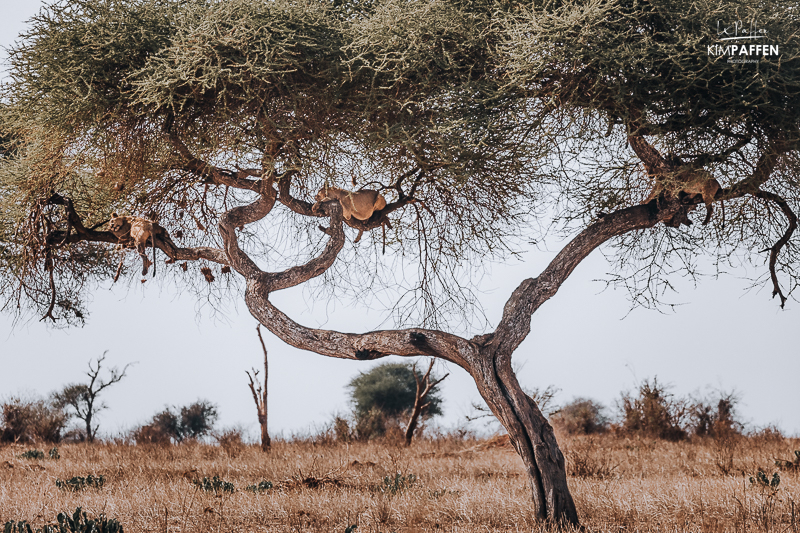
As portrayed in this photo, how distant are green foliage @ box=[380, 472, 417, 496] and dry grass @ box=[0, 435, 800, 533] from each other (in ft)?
0.07

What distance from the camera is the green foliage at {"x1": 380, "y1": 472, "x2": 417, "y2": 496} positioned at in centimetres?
706

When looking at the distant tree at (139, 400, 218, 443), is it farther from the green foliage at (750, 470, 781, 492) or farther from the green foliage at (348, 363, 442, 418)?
the green foliage at (750, 470, 781, 492)

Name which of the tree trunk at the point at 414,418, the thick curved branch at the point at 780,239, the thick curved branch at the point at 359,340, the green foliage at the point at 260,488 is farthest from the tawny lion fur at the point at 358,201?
the tree trunk at the point at 414,418

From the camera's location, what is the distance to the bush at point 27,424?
607 inches

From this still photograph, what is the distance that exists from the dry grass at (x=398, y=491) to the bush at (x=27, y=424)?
15.1 ft

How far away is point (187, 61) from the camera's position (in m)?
5.53

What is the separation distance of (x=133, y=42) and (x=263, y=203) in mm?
1922

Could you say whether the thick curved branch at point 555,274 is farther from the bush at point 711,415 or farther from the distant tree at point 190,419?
the distant tree at point 190,419

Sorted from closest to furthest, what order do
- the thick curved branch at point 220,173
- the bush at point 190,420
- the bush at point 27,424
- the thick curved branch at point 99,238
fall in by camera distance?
the thick curved branch at point 220,173 → the thick curved branch at point 99,238 → the bush at point 27,424 → the bush at point 190,420

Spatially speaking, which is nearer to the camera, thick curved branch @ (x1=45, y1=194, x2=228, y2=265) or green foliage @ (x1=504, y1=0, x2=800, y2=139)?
green foliage @ (x1=504, y1=0, x2=800, y2=139)

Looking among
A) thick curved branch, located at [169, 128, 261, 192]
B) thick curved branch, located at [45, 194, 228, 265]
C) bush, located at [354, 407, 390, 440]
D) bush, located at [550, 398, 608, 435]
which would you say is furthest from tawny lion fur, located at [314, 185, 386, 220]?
bush, located at [550, 398, 608, 435]

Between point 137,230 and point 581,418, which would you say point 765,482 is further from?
point 581,418
